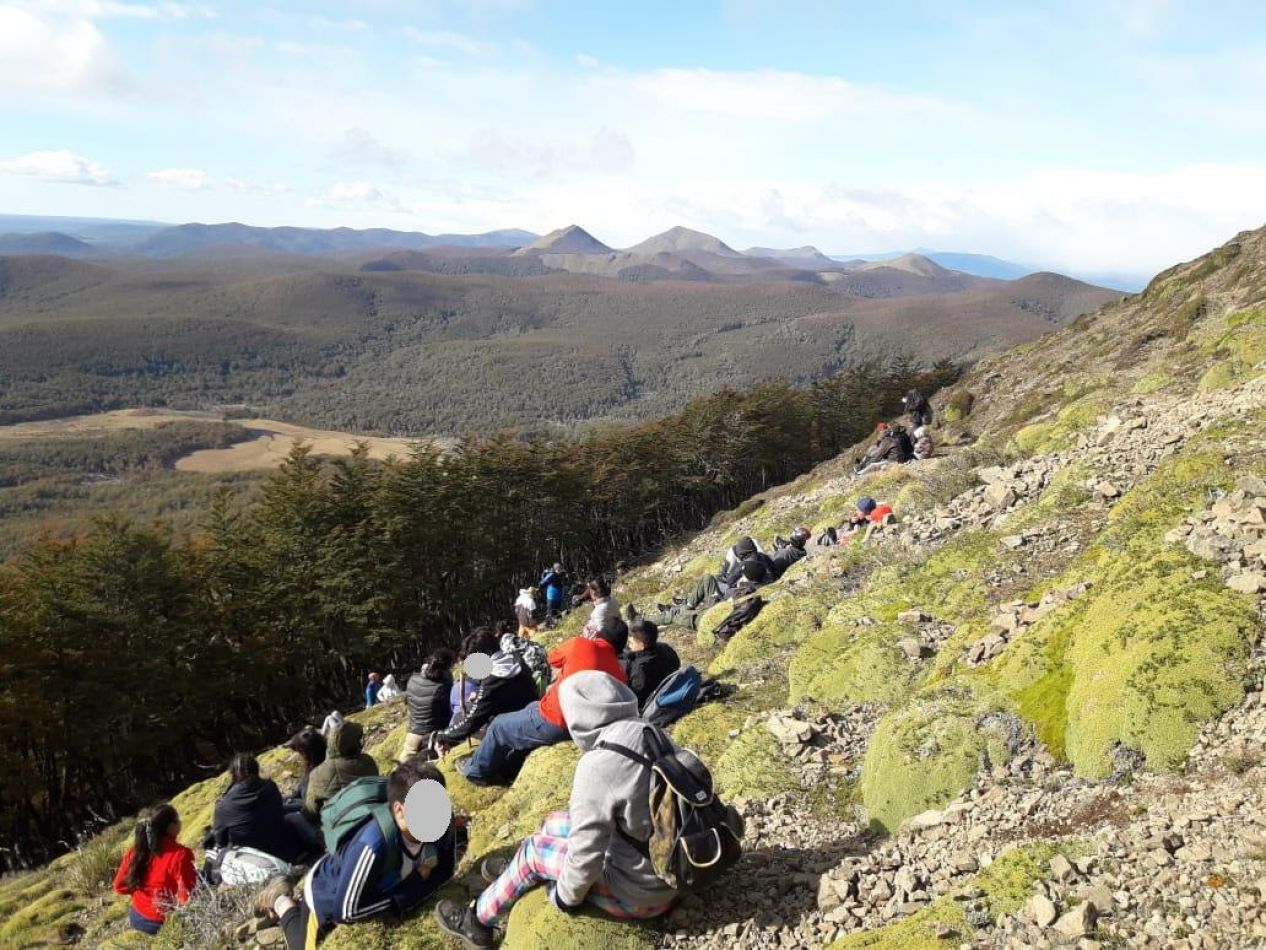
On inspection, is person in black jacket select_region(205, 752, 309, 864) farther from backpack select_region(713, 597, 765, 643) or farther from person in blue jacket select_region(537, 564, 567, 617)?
person in blue jacket select_region(537, 564, 567, 617)

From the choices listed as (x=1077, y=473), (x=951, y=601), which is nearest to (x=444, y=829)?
(x=951, y=601)

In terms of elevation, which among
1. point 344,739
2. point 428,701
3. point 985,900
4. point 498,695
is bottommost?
point 428,701

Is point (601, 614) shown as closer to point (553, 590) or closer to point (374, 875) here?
point (374, 875)

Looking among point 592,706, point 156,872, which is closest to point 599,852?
point 592,706

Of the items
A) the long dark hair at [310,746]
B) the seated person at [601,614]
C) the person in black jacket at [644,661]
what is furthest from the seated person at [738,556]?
the long dark hair at [310,746]

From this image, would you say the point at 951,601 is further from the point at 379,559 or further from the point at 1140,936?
the point at 379,559

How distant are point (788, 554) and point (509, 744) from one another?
9120 millimetres

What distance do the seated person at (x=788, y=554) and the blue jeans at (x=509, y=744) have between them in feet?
26.3

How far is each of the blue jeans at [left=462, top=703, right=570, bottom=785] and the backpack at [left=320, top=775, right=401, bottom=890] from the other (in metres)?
2.30

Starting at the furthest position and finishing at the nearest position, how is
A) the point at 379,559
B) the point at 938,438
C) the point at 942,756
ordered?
the point at 379,559 → the point at 938,438 → the point at 942,756

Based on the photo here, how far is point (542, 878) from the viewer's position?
5184 millimetres

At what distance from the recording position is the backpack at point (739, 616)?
12039mm

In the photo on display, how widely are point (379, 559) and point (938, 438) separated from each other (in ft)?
86.5

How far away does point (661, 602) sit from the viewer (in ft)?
65.1
